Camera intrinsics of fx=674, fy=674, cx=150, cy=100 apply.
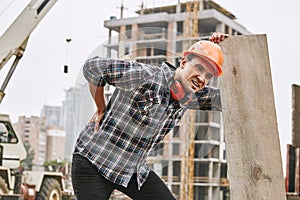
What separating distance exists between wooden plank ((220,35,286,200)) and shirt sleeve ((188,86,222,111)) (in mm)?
133

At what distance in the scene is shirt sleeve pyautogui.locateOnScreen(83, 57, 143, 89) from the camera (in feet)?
3.77

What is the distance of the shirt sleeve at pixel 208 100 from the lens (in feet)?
4.26

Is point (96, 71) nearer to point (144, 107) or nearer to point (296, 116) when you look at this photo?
point (144, 107)

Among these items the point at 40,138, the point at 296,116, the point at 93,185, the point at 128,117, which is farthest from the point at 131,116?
the point at 40,138

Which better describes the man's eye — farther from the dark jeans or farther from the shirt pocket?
the dark jeans

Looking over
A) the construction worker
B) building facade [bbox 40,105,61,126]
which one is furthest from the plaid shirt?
building facade [bbox 40,105,61,126]

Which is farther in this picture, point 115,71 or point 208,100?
Answer: point 208,100

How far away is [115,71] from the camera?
45.4 inches

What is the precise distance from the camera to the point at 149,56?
1323 mm

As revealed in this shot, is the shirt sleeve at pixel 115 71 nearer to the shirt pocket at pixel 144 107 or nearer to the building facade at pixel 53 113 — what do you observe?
the shirt pocket at pixel 144 107

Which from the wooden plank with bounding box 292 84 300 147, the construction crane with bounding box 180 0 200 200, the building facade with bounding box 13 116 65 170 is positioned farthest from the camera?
the construction crane with bounding box 180 0 200 200

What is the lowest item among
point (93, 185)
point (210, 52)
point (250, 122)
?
point (93, 185)

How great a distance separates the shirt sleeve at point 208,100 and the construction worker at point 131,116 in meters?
0.02

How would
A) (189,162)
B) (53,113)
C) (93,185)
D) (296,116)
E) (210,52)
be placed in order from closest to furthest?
(210,52), (93,185), (296,116), (53,113), (189,162)
